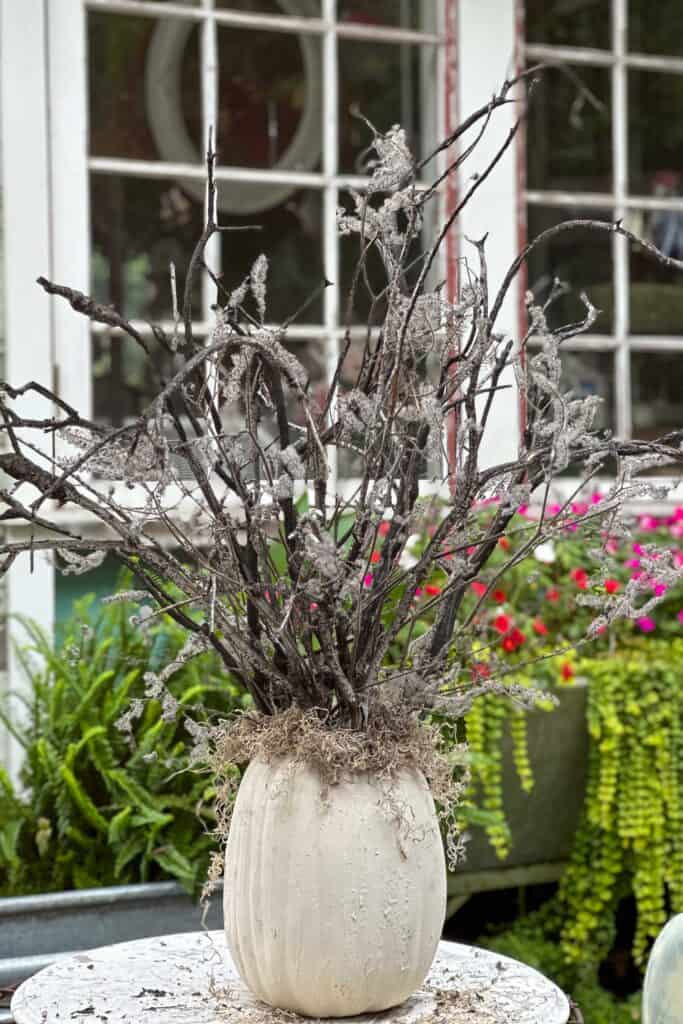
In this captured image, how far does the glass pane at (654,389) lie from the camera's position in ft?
14.0

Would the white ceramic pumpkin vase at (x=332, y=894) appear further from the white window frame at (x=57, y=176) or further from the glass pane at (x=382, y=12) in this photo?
the glass pane at (x=382, y=12)

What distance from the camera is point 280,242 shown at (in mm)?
4258

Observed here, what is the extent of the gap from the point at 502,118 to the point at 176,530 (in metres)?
2.56

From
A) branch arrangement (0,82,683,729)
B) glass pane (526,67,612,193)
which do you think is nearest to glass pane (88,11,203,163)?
glass pane (526,67,612,193)

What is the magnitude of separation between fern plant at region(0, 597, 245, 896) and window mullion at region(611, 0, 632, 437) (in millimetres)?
1822

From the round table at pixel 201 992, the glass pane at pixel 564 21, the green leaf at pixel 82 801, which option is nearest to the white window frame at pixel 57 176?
the green leaf at pixel 82 801

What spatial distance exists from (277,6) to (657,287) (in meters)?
1.49

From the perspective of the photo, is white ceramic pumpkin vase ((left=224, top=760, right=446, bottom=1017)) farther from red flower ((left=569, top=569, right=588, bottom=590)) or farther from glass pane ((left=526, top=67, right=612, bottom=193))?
glass pane ((left=526, top=67, right=612, bottom=193))

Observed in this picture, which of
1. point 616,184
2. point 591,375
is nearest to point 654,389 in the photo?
point 591,375

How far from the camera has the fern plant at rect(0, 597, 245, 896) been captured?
92.8 inches

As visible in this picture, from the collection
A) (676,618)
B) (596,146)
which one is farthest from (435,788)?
(596,146)

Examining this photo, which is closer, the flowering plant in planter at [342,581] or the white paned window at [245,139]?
the flowering plant in planter at [342,581]

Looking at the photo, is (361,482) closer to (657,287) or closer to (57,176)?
(57,176)

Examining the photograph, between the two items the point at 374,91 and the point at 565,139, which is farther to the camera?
the point at 565,139
